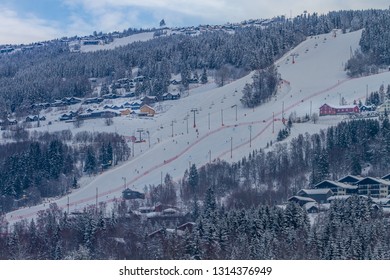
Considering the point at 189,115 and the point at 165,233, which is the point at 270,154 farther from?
the point at 189,115

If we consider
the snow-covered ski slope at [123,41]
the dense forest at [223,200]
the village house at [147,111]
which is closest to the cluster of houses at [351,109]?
the dense forest at [223,200]

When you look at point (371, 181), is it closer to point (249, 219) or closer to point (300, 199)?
point (300, 199)

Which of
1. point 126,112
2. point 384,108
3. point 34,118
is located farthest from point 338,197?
point 34,118

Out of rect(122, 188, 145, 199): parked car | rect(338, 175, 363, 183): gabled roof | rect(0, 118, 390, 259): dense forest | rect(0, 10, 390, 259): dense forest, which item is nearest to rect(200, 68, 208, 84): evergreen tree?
rect(0, 10, 390, 259): dense forest

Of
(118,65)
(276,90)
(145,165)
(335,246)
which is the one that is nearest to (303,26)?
(118,65)

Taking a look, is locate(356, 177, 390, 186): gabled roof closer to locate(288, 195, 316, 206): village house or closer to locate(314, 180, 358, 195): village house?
locate(314, 180, 358, 195): village house

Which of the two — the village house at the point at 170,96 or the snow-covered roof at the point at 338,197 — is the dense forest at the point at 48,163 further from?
the village house at the point at 170,96
